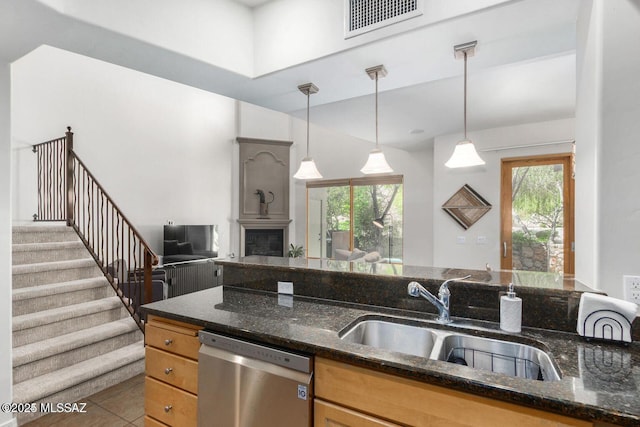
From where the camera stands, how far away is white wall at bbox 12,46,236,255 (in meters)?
4.30

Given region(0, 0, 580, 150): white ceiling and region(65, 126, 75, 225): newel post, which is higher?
region(0, 0, 580, 150): white ceiling

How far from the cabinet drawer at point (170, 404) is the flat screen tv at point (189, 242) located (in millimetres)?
4142

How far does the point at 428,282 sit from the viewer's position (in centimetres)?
164

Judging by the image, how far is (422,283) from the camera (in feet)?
5.42

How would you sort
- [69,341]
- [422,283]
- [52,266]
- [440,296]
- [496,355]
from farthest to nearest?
[52,266]
[69,341]
[422,283]
[440,296]
[496,355]

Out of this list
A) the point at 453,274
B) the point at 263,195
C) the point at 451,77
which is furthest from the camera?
the point at 263,195

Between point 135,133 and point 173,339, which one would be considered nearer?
point 173,339

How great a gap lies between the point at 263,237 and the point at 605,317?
6.25m

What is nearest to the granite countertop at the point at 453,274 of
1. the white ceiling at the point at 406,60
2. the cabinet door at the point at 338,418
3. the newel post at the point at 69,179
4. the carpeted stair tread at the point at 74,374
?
the cabinet door at the point at 338,418

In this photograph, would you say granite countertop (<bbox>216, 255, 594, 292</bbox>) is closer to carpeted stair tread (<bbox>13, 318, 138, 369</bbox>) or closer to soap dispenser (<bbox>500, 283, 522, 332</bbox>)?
soap dispenser (<bbox>500, 283, 522, 332</bbox>)

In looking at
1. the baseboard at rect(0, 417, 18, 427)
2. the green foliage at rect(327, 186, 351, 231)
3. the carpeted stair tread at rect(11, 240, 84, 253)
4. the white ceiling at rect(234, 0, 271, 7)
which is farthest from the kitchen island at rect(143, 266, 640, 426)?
the green foliage at rect(327, 186, 351, 231)

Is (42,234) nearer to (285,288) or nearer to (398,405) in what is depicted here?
(285,288)

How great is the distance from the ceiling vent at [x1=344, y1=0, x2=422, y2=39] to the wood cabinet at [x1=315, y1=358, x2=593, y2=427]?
68.1 inches

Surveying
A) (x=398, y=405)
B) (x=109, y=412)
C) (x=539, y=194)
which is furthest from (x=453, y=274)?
(x=539, y=194)
